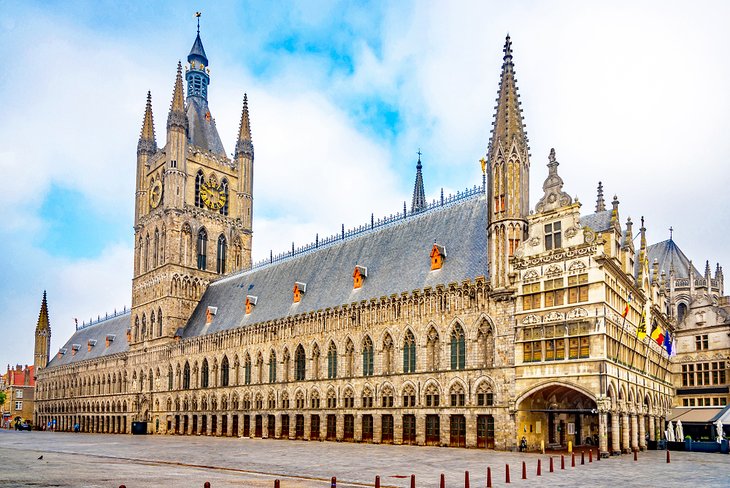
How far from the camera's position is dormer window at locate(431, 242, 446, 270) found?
51281 millimetres

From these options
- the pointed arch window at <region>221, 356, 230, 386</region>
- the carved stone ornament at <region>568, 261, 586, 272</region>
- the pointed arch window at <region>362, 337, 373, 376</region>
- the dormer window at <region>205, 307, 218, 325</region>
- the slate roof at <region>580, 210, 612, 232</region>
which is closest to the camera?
the carved stone ornament at <region>568, 261, 586, 272</region>

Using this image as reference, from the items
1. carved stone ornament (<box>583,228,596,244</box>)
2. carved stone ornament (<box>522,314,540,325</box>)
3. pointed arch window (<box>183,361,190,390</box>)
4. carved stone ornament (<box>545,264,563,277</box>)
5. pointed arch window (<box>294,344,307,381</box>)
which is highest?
carved stone ornament (<box>583,228,596,244</box>)

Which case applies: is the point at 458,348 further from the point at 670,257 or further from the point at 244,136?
the point at 244,136

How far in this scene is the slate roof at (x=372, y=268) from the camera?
168 ft

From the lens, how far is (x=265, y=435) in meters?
63.0

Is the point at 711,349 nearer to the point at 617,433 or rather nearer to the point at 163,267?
the point at 617,433

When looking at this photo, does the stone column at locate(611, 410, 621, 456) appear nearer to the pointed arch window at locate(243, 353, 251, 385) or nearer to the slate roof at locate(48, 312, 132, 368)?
the pointed arch window at locate(243, 353, 251, 385)

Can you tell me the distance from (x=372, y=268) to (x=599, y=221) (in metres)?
19.6

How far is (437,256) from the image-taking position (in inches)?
2026

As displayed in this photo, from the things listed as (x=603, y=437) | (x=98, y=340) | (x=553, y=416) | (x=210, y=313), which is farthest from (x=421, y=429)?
(x=98, y=340)

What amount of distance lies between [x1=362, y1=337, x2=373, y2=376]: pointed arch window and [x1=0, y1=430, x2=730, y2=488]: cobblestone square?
1317 centimetres

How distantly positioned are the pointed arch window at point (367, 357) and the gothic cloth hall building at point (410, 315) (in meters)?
0.18

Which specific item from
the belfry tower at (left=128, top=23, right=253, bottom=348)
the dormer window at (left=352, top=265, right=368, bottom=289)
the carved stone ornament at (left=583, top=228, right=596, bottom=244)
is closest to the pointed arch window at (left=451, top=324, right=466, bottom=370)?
the carved stone ornament at (left=583, top=228, right=596, bottom=244)

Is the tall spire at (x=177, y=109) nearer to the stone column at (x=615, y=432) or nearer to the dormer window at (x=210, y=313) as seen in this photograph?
the dormer window at (x=210, y=313)
